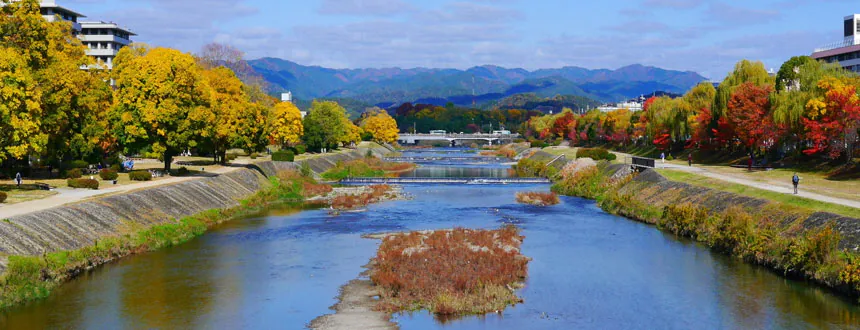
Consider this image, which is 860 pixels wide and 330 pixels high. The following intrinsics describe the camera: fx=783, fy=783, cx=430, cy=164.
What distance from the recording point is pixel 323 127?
144 meters

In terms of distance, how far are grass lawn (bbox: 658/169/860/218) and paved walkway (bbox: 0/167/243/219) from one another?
43659 millimetres

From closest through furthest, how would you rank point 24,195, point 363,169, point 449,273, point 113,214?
point 449,273, point 113,214, point 24,195, point 363,169

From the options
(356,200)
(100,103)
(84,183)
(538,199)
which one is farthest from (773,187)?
(100,103)

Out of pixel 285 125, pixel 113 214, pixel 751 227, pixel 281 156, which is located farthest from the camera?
pixel 285 125

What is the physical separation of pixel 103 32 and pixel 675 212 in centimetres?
12775

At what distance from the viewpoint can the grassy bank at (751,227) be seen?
118 feet

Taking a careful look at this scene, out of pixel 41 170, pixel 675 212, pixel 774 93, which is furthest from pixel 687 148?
pixel 41 170

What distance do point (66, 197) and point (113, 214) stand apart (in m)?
4.89

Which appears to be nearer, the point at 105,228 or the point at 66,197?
the point at 105,228

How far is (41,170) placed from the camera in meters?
68.5

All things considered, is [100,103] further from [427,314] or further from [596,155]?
[596,155]

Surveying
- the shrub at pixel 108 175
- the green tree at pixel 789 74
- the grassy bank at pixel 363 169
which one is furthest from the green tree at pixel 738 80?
the shrub at pixel 108 175

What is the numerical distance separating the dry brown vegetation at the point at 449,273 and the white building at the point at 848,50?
98.7m

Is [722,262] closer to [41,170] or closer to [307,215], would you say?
[307,215]
